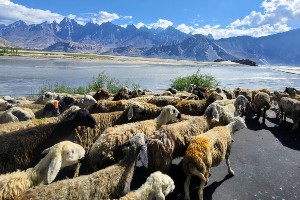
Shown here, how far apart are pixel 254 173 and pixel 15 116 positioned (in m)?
7.86

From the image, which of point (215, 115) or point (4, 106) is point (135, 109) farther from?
point (4, 106)

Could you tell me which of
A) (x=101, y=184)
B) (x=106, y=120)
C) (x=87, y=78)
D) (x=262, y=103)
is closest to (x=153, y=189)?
(x=101, y=184)

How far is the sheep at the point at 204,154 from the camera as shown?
24.5ft

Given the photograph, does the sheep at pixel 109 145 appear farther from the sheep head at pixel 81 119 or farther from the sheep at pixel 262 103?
the sheep at pixel 262 103

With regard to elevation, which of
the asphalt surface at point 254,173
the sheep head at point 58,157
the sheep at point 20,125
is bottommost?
the asphalt surface at point 254,173

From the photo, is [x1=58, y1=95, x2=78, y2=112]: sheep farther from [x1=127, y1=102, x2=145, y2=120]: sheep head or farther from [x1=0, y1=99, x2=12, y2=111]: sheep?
[x1=127, y1=102, x2=145, y2=120]: sheep head

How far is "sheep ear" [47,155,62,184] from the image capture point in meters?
6.35

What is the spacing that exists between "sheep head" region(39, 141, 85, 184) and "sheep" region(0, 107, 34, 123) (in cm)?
471

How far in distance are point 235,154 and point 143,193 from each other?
230 inches

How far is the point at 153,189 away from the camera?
6254 mm

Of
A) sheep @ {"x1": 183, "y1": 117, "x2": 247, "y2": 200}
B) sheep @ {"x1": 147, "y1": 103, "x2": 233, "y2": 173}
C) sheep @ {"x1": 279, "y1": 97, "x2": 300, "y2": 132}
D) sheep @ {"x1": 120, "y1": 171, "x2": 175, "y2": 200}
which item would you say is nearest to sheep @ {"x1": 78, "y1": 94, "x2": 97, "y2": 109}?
sheep @ {"x1": 147, "y1": 103, "x2": 233, "y2": 173}

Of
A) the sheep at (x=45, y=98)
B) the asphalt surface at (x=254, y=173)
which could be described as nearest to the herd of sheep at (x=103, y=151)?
the asphalt surface at (x=254, y=173)

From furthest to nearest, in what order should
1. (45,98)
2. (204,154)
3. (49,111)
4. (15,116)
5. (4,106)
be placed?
(45,98), (4,106), (49,111), (15,116), (204,154)

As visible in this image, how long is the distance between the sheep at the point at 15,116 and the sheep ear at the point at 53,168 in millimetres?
5077
